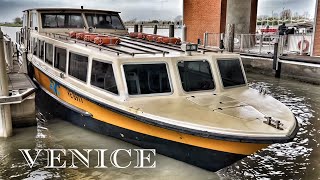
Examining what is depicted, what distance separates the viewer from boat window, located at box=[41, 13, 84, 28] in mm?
10469

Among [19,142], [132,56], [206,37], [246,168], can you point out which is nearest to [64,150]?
[19,142]

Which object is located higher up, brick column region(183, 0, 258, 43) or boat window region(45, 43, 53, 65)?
brick column region(183, 0, 258, 43)

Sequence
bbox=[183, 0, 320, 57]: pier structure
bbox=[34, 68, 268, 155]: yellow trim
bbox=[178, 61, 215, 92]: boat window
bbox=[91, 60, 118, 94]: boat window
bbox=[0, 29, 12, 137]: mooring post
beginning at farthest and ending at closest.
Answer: bbox=[183, 0, 320, 57]: pier structure, bbox=[0, 29, 12, 137]: mooring post, bbox=[178, 61, 215, 92]: boat window, bbox=[91, 60, 118, 94]: boat window, bbox=[34, 68, 268, 155]: yellow trim

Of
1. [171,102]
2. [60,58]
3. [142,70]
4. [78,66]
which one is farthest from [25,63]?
[171,102]

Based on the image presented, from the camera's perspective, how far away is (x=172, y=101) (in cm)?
604

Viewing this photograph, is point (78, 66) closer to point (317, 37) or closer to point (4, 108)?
point (4, 108)

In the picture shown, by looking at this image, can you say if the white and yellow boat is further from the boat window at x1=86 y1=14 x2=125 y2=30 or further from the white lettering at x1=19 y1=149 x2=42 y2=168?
the boat window at x1=86 y1=14 x2=125 y2=30

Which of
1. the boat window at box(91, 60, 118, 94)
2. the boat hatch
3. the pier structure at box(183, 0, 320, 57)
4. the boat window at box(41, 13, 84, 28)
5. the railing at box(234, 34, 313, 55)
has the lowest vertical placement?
the boat hatch

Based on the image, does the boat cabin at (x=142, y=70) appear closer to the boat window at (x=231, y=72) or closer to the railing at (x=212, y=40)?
the boat window at (x=231, y=72)

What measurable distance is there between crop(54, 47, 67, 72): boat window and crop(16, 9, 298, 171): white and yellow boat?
0.03 metres

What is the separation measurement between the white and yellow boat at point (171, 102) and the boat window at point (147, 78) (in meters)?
0.02

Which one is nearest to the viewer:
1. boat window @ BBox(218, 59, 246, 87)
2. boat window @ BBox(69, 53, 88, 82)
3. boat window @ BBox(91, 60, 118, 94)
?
boat window @ BBox(91, 60, 118, 94)

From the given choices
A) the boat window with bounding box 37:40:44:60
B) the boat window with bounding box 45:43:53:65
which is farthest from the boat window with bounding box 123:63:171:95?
the boat window with bounding box 37:40:44:60

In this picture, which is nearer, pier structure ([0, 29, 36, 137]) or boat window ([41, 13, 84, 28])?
pier structure ([0, 29, 36, 137])
